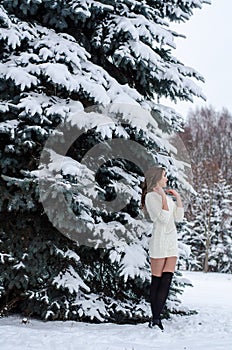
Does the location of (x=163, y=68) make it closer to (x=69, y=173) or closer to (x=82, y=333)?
(x=69, y=173)

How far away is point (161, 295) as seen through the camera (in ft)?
15.1

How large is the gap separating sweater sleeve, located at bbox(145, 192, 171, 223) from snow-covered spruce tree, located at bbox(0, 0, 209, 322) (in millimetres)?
604

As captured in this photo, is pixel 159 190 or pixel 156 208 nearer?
pixel 156 208

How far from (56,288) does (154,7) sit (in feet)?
11.9

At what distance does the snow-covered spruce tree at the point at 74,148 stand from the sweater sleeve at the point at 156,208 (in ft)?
1.98

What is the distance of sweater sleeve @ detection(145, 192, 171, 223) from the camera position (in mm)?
4676

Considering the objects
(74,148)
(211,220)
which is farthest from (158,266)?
(211,220)

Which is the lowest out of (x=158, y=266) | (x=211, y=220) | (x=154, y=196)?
(x=158, y=266)

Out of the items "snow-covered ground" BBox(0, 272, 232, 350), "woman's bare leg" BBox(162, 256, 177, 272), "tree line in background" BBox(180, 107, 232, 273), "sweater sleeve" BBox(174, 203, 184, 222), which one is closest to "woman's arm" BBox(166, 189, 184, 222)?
"sweater sleeve" BBox(174, 203, 184, 222)

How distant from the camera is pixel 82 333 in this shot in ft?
14.2

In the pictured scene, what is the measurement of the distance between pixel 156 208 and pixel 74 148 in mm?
1255

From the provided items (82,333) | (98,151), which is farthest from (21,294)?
(98,151)

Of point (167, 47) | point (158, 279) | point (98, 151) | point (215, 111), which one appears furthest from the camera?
point (215, 111)

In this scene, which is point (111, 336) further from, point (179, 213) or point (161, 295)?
point (179, 213)
